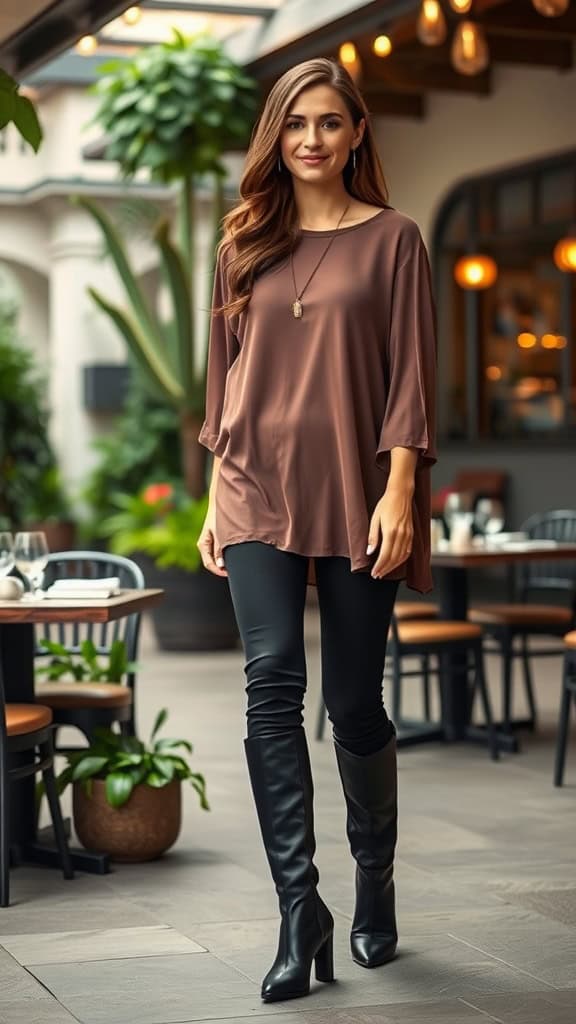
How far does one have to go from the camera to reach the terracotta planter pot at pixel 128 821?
4.63 meters

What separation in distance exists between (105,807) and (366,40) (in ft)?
21.6

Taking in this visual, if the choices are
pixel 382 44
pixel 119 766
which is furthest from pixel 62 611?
pixel 382 44

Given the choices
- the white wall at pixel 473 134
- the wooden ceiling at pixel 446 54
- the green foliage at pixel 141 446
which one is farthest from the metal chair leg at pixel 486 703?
the green foliage at pixel 141 446

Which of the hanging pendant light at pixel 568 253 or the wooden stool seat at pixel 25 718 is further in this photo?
the hanging pendant light at pixel 568 253

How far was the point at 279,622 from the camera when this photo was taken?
10.7 ft

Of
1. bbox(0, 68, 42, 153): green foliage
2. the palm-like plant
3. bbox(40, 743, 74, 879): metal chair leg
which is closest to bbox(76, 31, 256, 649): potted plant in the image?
the palm-like plant

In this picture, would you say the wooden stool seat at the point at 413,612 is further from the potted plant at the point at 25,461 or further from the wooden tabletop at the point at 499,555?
the potted plant at the point at 25,461

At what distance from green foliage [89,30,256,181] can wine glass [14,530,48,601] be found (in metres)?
5.60

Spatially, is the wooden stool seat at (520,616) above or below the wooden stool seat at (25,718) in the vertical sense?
below

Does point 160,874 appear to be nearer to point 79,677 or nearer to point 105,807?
point 105,807

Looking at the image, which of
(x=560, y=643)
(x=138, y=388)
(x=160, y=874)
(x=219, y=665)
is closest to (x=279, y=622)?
(x=160, y=874)

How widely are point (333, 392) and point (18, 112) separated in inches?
30.7

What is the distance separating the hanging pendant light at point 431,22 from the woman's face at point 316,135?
5.49 m

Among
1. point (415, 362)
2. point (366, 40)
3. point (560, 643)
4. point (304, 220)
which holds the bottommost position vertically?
point (560, 643)
